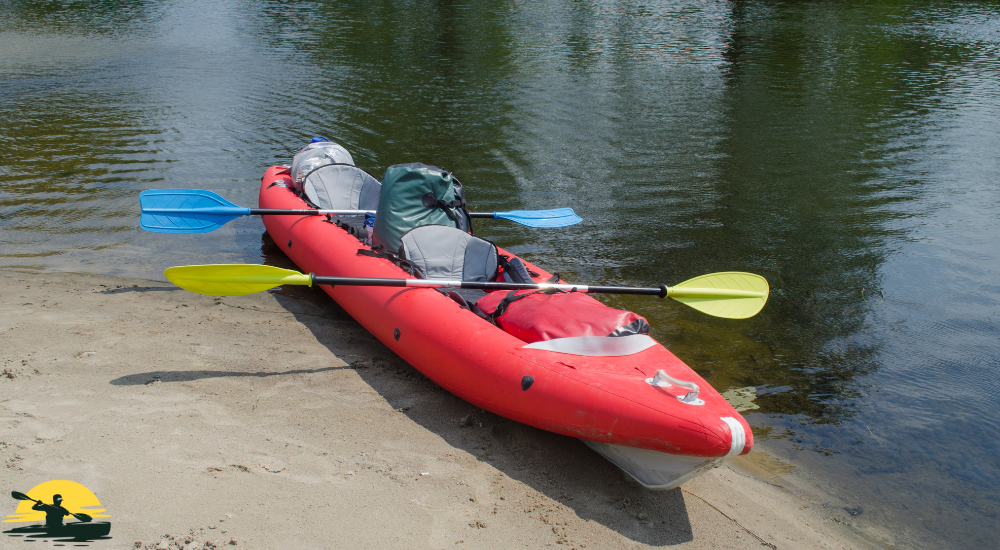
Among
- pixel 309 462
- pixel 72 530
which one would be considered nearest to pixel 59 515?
pixel 72 530

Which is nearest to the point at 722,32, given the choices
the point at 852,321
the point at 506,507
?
the point at 852,321

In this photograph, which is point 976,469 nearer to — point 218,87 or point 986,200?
point 986,200

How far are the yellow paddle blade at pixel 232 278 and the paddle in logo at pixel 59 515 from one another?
1.65 metres

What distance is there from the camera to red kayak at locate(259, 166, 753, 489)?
3.24m

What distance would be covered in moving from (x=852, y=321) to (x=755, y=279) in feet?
4.89

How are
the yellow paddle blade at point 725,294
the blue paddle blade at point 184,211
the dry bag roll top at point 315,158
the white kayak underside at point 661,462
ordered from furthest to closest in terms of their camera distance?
the dry bag roll top at point 315,158, the blue paddle blade at point 184,211, the yellow paddle blade at point 725,294, the white kayak underside at point 661,462

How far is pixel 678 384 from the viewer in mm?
3408

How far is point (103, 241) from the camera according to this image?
689 cm

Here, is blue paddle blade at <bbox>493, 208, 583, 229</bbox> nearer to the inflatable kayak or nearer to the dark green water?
the dark green water

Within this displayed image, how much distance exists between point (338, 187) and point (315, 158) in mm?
702

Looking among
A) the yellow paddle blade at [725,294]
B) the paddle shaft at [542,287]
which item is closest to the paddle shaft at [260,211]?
the paddle shaft at [542,287]

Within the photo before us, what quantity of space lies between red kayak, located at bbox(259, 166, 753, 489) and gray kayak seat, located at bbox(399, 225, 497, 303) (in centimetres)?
28

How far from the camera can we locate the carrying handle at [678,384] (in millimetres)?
3330

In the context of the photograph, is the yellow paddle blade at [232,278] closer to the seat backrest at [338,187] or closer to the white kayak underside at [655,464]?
the seat backrest at [338,187]
